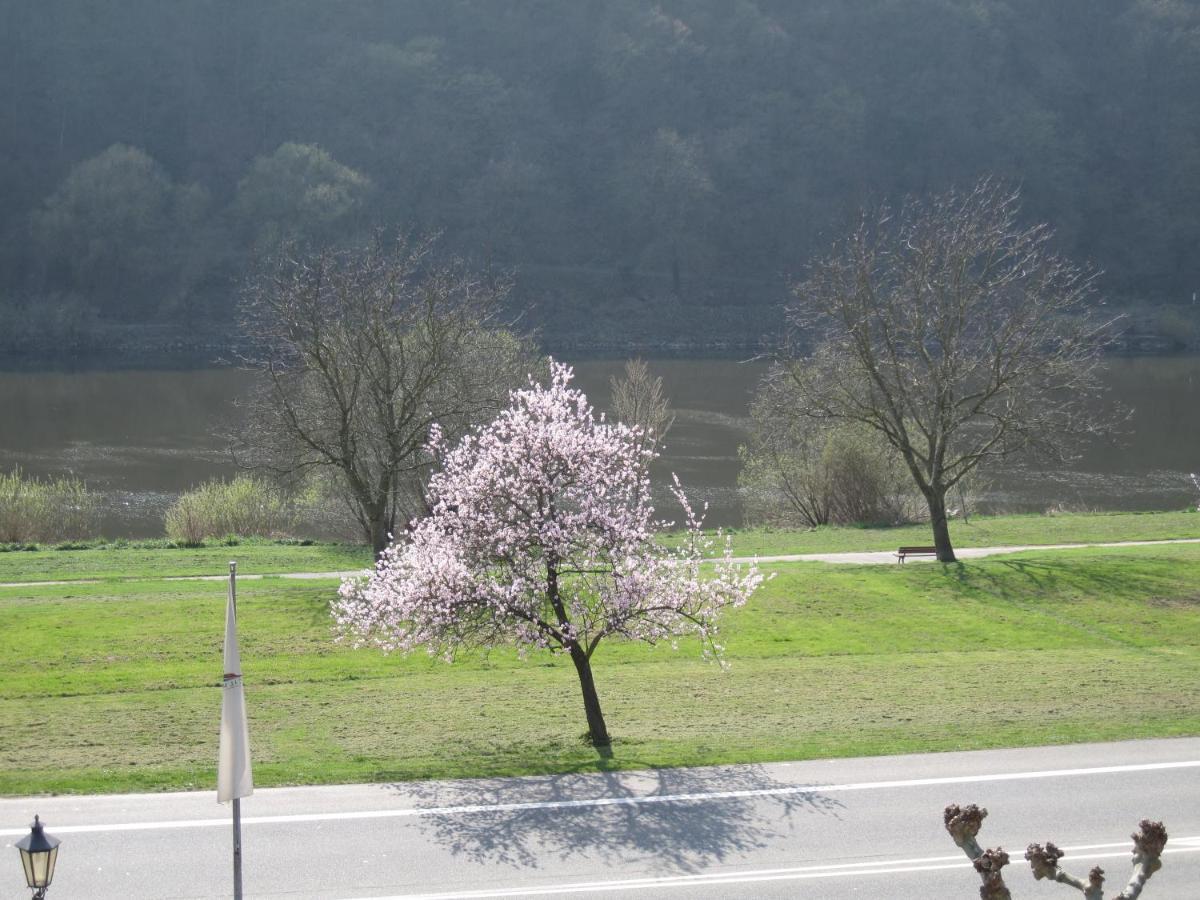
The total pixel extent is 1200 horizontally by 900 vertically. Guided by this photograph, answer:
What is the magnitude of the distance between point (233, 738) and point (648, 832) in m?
4.21

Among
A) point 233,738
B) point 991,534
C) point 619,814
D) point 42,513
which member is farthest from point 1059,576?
point 42,513

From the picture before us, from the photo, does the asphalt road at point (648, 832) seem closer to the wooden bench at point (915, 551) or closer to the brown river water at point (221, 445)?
the wooden bench at point (915, 551)

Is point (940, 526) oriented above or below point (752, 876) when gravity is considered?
above

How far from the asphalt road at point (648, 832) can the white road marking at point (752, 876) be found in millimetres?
24

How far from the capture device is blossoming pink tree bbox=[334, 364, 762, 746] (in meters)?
15.5

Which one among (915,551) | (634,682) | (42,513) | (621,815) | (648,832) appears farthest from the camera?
(42,513)

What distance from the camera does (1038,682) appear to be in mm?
19797

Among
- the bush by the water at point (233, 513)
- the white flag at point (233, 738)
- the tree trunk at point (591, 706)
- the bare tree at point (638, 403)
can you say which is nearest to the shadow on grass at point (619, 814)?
the tree trunk at point (591, 706)

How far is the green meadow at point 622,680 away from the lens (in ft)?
53.1

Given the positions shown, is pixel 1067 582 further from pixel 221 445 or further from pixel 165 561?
pixel 221 445

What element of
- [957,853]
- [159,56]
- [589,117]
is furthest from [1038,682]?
[159,56]

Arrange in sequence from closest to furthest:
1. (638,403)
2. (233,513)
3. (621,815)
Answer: (621,815), (233,513), (638,403)

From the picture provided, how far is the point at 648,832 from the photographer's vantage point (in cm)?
1323

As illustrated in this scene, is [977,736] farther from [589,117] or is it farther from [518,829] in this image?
[589,117]
